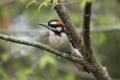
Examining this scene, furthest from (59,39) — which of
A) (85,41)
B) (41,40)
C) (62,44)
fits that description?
(41,40)

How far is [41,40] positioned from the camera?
7531 mm

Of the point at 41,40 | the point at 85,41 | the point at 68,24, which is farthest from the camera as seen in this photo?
the point at 41,40

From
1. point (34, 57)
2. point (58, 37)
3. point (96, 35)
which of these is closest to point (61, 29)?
point (58, 37)

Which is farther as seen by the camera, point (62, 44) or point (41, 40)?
point (41, 40)

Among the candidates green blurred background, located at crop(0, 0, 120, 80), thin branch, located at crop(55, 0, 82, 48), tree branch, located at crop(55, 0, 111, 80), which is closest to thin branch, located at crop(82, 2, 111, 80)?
tree branch, located at crop(55, 0, 111, 80)

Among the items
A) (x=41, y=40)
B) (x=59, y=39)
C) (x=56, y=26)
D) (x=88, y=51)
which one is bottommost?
(x=41, y=40)

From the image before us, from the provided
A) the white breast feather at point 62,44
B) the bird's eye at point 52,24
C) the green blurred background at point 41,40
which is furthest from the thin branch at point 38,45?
the green blurred background at point 41,40

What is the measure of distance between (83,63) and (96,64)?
0.10 m

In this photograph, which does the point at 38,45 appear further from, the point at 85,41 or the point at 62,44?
the point at 62,44

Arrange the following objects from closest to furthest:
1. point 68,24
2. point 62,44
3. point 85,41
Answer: point 85,41 < point 68,24 < point 62,44

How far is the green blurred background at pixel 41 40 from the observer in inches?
325

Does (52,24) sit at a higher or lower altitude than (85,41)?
lower

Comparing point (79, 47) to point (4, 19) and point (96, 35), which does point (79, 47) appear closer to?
point (96, 35)

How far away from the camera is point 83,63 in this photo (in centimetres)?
429
